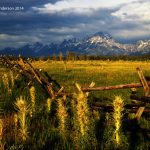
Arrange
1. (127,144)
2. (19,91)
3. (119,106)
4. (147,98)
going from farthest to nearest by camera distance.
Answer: (19,91) → (147,98) → (127,144) → (119,106)

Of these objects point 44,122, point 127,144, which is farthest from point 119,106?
point 44,122

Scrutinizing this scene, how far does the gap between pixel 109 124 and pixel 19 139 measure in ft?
7.31

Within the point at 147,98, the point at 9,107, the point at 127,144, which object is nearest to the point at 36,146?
the point at 127,144

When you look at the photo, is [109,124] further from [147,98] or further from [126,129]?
[147,98]

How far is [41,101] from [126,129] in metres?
5.17

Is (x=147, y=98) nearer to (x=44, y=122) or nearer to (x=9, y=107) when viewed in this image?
(x=44, y=122)

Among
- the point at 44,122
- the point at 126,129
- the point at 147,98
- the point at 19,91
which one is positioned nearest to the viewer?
the point at 147,98

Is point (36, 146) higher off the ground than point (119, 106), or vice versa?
point (119, 106)

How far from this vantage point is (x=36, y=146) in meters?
8.31

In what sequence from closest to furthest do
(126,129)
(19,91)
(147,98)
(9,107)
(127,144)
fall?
(127,144) → (147,98) → (126,129) → (9,107) → (19,91)

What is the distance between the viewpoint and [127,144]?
840 cm

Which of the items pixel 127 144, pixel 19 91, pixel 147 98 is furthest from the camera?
pixel 19 91

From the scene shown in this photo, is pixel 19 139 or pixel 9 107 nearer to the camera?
pixel 19 139

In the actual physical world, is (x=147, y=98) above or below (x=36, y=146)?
above
